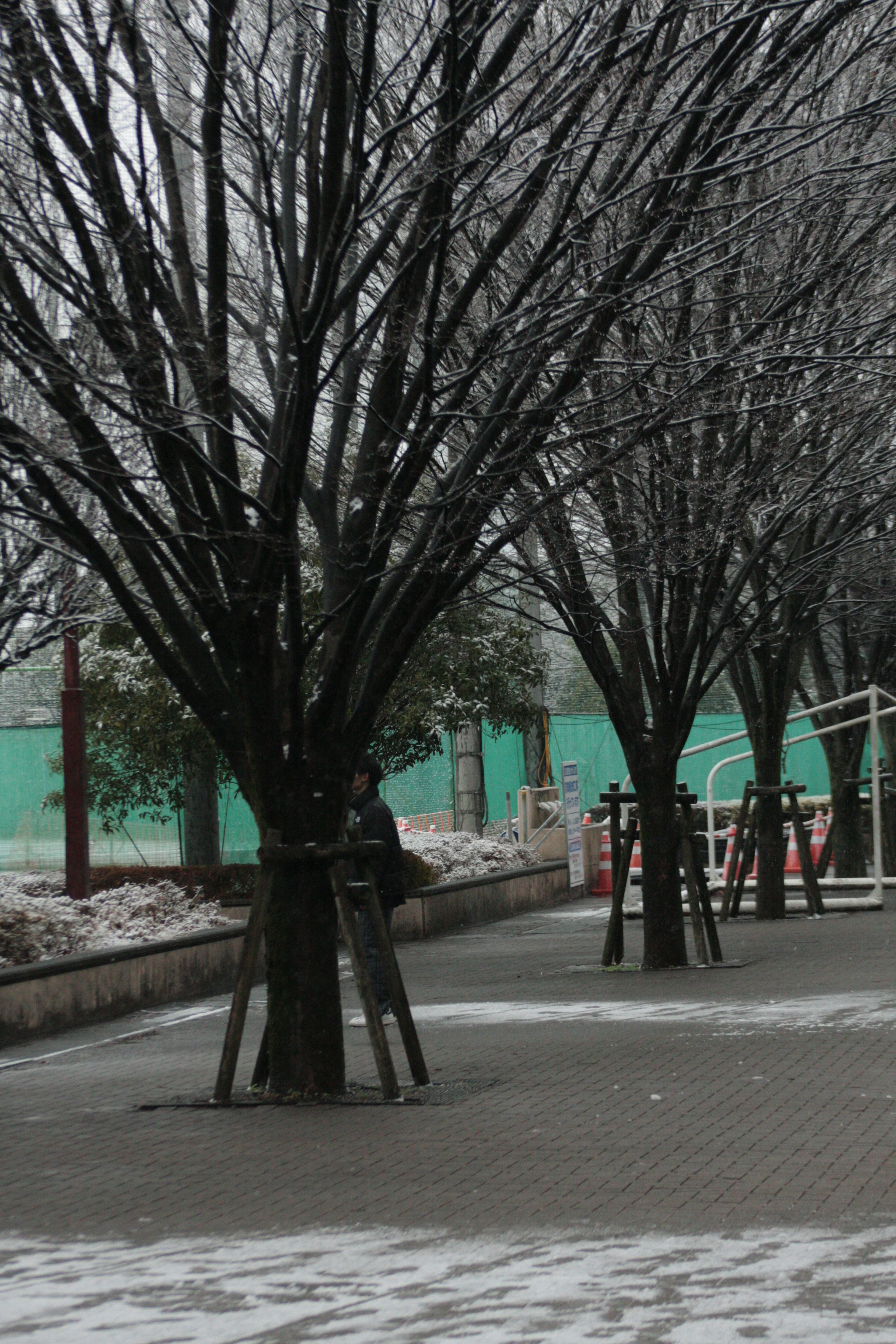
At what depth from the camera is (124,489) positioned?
26.5 feet

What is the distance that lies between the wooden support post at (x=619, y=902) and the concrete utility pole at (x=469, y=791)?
951 centimetres

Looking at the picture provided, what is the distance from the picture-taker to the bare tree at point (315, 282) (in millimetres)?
7484

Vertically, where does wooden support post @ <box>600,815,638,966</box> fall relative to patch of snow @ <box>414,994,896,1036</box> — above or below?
above

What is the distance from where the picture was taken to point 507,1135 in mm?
7184

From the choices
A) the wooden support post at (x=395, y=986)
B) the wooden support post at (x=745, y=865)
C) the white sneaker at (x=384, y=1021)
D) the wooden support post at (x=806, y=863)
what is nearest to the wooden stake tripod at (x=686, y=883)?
the white sneaker at (x=384, y=1021)

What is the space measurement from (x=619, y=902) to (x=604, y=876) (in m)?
10.9

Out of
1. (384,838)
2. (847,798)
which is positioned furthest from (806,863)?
(384,838)

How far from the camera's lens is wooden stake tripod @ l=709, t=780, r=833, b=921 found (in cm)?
1747

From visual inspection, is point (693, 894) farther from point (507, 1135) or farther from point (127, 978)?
point (507, 1135)

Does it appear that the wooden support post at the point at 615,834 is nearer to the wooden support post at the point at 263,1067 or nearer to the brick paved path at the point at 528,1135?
the brick paved path at the point at 528,1135

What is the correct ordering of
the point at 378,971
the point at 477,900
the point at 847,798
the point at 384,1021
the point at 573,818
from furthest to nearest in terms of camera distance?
1. the point at 847,798
2. the point at 477,900
3. the point at 573,818
4. the point at 384,1021
5. the point at 378,971

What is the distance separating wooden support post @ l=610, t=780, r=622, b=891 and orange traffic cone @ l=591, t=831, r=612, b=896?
8.81 meters

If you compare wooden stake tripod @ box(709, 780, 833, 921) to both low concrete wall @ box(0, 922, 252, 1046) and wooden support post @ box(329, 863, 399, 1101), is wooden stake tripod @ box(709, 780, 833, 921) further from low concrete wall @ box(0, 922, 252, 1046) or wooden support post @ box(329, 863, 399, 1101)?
wooden support post @ box(329, 863, 399, 1101)

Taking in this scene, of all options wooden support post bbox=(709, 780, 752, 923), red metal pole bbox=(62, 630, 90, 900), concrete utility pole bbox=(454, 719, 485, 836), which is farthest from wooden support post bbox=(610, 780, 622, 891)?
concrete utility pole bbox=(454, 719, 485, 836)
